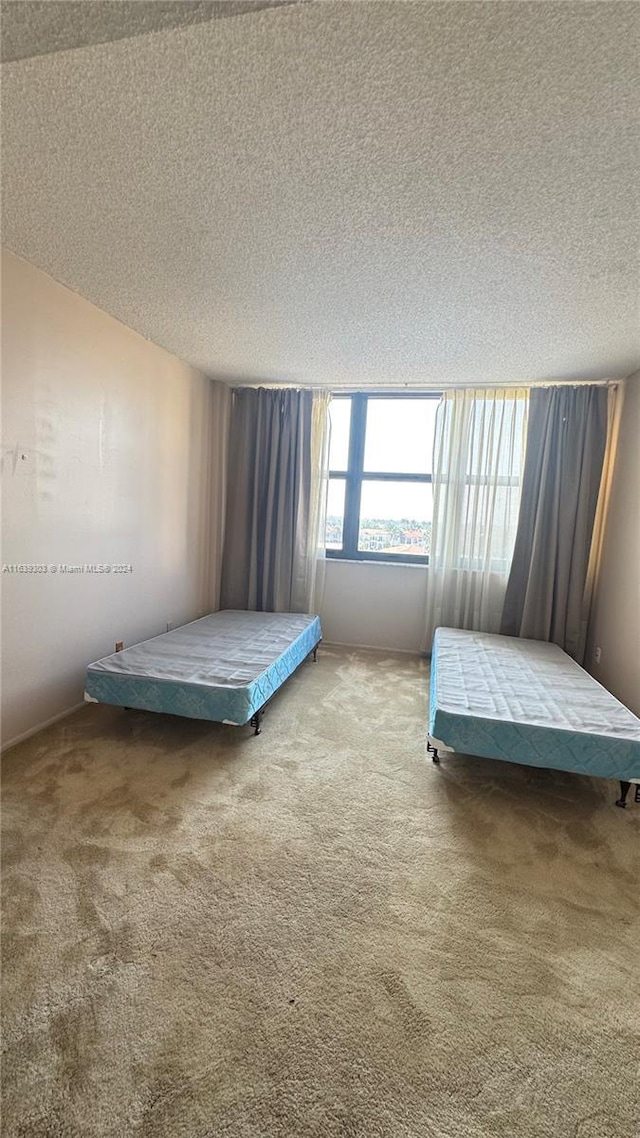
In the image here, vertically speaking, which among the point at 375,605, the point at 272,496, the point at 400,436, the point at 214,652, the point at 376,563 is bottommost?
the point at 214,652

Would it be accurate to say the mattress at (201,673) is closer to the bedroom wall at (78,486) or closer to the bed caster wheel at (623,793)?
the bedroom wall at (78,486)

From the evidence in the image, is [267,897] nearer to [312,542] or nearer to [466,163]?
[466,163]

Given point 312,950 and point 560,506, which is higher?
point 560,506

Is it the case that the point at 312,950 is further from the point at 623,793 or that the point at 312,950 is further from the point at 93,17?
the point at 93,17

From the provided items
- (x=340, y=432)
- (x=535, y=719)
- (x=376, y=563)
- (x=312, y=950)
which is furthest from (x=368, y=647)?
(x=312, y=950)

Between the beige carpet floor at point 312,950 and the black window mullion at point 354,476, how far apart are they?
2.43 metres

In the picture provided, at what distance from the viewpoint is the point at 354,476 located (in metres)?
4.32

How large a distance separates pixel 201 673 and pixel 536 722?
1692mm

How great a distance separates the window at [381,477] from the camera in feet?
13.7

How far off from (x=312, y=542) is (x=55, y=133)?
10.3ft

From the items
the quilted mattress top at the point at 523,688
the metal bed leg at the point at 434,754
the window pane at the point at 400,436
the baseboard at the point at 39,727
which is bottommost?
the baseboard at the point at 39,727

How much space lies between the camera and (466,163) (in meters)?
1.45

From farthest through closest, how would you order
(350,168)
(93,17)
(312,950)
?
(350,168), (312,950), (93,17)

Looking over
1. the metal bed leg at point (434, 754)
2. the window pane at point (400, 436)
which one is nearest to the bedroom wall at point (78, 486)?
the window pane at point (400, 436)
